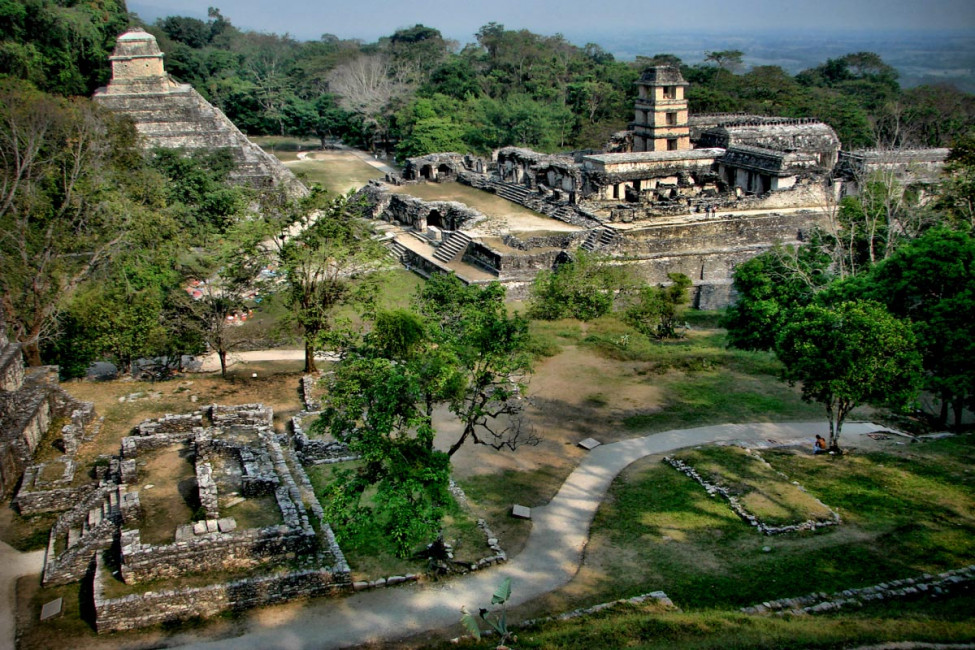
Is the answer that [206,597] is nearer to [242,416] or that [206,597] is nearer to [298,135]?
[242,416]

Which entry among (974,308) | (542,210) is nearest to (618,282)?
(542,210)

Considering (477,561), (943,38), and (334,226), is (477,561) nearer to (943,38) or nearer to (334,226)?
(334,226)

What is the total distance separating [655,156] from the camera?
43.6 m

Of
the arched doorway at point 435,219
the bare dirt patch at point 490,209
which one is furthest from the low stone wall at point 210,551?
the arched doorway at point 435,219

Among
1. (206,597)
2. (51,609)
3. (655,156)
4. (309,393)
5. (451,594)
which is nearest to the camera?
(206,597)

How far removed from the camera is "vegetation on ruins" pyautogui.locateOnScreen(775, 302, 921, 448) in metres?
17.8

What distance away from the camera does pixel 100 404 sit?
22078 mm

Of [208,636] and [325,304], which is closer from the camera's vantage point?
[208,636]

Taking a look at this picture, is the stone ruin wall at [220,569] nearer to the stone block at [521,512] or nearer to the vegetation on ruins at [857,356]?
the stone block at [521,512]

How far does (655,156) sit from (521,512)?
29947 millimetres

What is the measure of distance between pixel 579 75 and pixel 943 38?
34584 millimetres

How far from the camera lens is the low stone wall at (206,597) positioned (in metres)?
13.9

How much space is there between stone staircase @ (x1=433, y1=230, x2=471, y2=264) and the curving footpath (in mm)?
18606

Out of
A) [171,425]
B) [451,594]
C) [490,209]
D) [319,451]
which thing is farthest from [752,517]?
[490,209]
